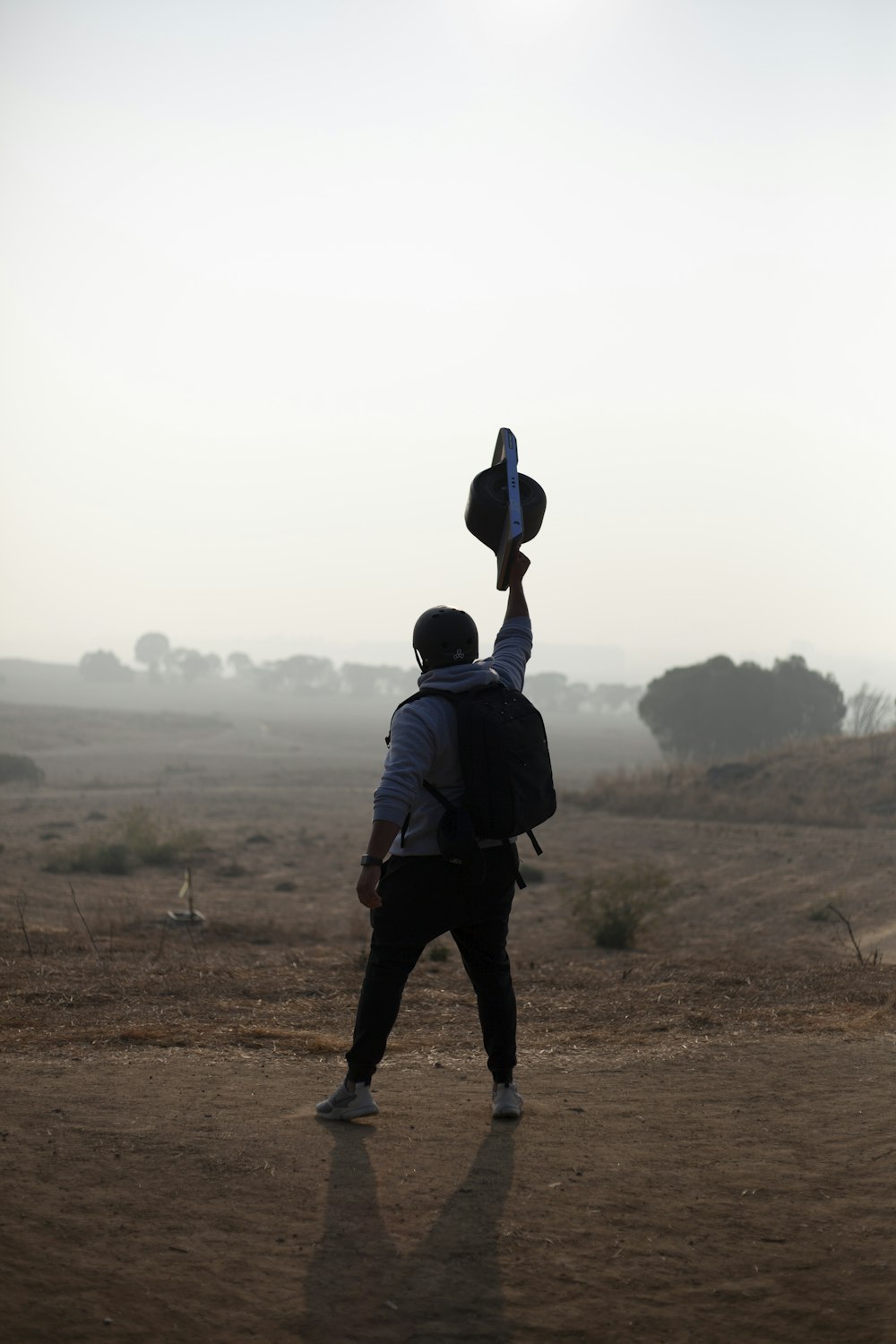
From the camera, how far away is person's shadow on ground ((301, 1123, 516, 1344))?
10.5 ft

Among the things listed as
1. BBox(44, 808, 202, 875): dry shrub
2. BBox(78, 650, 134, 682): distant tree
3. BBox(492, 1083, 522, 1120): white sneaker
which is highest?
BBox(78, 650, 134, 682): distant tree

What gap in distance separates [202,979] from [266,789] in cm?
3765

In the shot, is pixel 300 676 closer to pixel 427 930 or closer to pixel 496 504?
pixel 496 504

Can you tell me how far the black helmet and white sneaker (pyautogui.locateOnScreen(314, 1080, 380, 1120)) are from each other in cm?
177

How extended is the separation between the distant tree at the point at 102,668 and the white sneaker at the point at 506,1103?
180 m

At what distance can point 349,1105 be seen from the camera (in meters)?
4.78

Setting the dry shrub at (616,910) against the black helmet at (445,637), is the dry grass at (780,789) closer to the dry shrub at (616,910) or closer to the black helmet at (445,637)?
the dry shrub at (616,910)

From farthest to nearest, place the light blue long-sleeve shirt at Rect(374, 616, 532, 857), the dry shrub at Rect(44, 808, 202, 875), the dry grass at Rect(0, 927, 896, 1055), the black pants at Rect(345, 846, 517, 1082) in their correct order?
the dry shrub at Rect(44, 808, 202, 875) → the dry grass at Rect(0, 927, 896, 1055) → the black pants at Rect(345, 846, 517, 1082) → the light blue long-sleeve shirt at Rect(374, 616, 532, 857)

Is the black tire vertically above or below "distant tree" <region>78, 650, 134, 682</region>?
below

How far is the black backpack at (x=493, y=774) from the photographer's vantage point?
15.0ft

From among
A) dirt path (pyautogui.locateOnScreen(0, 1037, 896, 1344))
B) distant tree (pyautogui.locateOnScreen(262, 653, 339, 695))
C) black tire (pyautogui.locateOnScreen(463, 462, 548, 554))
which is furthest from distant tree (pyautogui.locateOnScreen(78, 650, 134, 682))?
dirt path (pyautogui.locateOnScreen(0, 1037, 896, 1344))

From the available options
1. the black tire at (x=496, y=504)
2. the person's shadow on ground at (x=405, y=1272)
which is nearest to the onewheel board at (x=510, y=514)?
the black tire at (x=496, y=504)

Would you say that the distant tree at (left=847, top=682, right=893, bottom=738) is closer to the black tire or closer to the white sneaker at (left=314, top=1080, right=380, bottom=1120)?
the black tire

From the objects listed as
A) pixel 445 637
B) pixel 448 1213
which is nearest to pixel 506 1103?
pixel 448 1213
